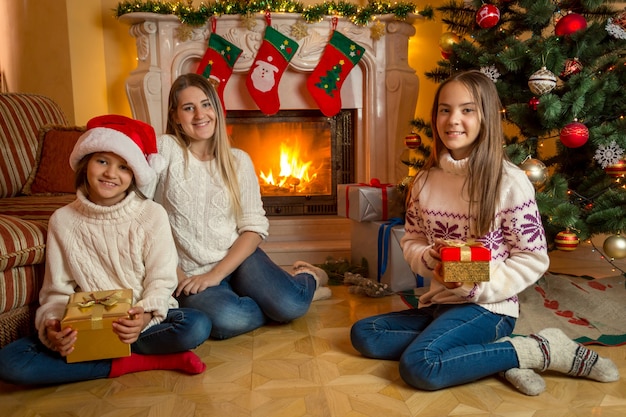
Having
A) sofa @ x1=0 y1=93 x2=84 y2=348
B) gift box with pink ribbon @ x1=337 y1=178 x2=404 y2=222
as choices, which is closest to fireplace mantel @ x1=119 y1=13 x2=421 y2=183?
sofa @ x1=0 y1=93 x2=84 y2=348

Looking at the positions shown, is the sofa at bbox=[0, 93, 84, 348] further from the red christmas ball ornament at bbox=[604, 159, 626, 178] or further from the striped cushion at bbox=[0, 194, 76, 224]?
the red christmas ball ornament at bbox=[604, 159, 626, 178]

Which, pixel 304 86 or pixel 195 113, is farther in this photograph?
pixel 304 86

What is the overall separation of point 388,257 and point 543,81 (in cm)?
92

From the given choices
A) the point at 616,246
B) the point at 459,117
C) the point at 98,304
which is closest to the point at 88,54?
the point at 98,304

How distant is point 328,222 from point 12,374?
6.77ft

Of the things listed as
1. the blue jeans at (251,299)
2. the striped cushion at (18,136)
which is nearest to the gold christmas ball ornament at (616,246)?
the blue jeans at (251,299)

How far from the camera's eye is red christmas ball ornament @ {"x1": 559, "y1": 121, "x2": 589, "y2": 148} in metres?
1.82

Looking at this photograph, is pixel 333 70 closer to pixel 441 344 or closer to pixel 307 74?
pixel 307 74

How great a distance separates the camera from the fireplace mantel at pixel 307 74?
117 inches

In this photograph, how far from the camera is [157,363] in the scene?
1.51 meters

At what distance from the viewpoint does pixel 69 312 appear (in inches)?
52.0

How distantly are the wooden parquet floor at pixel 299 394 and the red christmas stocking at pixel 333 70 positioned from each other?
1.73 metres

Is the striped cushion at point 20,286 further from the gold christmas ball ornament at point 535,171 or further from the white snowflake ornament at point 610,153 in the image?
the white snowflake ornament at point 610,153

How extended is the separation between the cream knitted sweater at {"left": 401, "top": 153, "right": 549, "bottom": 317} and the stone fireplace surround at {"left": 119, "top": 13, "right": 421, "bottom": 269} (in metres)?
1.42
